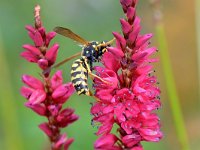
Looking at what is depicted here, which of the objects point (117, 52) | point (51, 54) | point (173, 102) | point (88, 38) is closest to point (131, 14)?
point (117, 52)

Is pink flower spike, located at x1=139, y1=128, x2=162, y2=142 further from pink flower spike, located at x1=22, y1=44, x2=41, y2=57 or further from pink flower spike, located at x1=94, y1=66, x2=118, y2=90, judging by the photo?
pink flower spike, located at x1=22, y1=44, x2=41, y2=57

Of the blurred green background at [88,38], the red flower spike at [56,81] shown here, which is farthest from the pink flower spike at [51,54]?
the blurred green background at [88,38]

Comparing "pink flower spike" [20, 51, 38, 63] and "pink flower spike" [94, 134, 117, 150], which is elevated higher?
"pink flower spike" [20, 51, 38, 63]

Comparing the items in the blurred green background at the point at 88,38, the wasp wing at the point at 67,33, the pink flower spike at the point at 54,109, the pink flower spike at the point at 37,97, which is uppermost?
the blurred green background at the point at 88,38

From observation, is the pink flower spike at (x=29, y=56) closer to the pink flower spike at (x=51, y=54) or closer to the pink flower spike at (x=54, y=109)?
the pink flower spike at (x=51, y=54)

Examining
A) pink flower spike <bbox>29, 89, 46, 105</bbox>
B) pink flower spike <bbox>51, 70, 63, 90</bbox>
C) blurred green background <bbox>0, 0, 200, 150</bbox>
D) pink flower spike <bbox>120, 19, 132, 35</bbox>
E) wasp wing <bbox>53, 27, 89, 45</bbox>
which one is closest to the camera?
pink flower spike <bbox>120, 19, 132, 35</bbox>

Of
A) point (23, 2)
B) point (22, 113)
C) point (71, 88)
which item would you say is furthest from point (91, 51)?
point (23, 2)

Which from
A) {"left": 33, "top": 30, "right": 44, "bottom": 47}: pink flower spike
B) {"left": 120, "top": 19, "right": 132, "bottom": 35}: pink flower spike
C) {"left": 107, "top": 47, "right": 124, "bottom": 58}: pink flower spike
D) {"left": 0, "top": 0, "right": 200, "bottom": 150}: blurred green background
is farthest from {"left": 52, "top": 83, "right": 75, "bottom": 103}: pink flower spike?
{"left": 0, "top": 0, "right": 200, "bottom": 150}: blurred green background

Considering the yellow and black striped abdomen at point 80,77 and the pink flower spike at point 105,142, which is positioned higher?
the yellow and black striped abdomen at point 80,77
